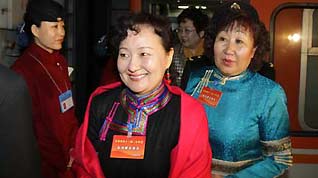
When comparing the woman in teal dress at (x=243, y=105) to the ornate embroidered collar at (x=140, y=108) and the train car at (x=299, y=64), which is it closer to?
the ornate embroidered collar at (x=140, y=108)

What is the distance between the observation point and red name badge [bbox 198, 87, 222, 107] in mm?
1904

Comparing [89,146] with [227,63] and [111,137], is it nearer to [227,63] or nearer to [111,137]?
[111,137]

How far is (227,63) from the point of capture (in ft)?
6.21

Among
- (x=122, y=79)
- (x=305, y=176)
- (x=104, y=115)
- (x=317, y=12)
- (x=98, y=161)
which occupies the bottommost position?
(x=305, y=176)

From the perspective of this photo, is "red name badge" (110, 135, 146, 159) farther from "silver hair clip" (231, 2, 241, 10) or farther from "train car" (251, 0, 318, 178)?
"train car" (251, 0, 318, 178)

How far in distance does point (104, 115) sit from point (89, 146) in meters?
0.12

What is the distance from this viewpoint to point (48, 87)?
270 centimetres

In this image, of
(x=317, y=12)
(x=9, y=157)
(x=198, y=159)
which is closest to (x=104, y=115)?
(x=198, y=159)

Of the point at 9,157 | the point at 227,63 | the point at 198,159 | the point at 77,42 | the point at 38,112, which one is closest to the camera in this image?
the point at 9,157

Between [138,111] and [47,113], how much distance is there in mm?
1175

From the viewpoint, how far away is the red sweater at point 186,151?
1.54 meters

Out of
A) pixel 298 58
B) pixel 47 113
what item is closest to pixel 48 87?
pixel 47 113

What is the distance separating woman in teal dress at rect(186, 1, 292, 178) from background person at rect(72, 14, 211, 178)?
25 cm

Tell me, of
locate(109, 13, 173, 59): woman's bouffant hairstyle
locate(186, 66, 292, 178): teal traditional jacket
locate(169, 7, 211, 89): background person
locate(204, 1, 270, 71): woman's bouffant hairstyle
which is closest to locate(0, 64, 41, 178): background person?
locate(109, 13, 173, 59): woman's bouffant hairstyle
